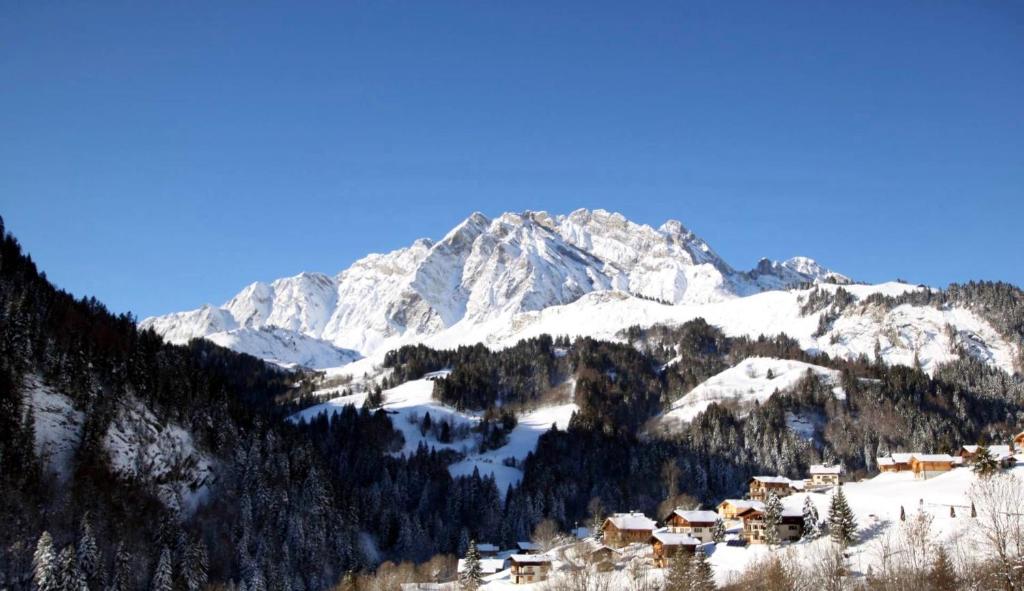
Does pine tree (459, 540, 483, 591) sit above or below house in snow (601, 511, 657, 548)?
below

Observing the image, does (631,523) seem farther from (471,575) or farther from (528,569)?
(471,575)

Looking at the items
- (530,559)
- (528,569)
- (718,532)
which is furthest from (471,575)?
(718,532)

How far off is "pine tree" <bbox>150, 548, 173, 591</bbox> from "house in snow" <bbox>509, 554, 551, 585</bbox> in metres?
42.0

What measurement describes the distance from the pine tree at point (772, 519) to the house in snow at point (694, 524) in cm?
1310

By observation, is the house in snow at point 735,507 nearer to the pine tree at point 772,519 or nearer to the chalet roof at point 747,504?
the chalet roof at point 747,504

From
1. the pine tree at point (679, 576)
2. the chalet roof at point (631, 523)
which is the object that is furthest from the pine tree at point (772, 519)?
the chalet roof at point (631, 523)

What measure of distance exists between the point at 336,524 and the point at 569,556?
44.9 meters

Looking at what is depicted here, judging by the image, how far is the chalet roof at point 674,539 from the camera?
110144 mm

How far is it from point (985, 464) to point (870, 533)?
890 inches

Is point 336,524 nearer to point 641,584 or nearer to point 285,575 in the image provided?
point 285,575

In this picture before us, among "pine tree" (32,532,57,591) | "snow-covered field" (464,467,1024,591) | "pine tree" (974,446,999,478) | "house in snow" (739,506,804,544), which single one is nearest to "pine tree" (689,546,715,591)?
"snow-covered field" (464,467,1024,591)

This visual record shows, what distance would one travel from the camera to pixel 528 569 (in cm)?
Answer: 11575

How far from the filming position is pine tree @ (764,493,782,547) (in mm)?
108225

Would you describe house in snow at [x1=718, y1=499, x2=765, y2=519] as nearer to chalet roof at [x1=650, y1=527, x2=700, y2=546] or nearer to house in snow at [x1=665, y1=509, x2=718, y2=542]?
house in snow at [x1=665, y1=509, x2=718, y2=542]
